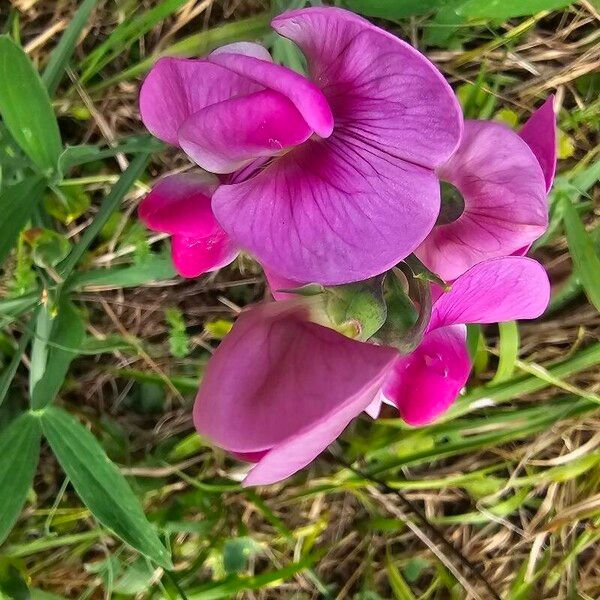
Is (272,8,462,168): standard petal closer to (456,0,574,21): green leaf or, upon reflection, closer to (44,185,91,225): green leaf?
(456,0,574,21): green leaf

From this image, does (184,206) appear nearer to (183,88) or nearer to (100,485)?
(183,88)

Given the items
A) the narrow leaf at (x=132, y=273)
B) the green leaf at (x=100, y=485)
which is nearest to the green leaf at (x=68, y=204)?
the narrow leaf at (x=132, y=273)

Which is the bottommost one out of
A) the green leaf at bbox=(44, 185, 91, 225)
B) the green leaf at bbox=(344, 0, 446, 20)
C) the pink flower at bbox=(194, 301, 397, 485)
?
the green leaf at bbox=(44, 185, 91, 225)

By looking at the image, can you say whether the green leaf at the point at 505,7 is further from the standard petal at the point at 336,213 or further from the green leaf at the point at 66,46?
the green leaf at the point at 66,46

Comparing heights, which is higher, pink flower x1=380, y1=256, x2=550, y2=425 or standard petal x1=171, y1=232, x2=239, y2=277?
standard petal x1=171, y1=232, x2=239, y2=277

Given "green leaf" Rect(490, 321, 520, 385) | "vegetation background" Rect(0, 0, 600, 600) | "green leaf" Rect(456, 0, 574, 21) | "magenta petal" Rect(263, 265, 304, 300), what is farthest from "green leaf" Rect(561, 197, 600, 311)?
"magenta petal" Rect(263, 265, 304, 300)
